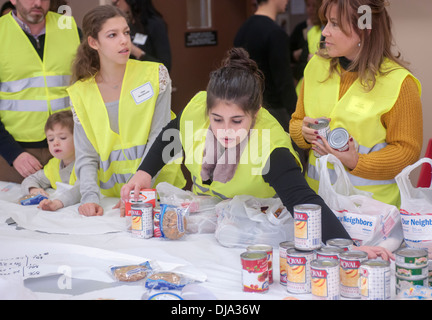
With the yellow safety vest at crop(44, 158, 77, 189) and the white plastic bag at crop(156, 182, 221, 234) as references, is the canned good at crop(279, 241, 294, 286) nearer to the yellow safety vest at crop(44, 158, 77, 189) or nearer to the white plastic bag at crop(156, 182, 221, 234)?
the white plastic bag at crop(156, 182, 221, 234)

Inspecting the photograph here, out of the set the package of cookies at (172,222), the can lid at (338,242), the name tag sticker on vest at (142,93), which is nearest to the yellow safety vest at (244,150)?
the package of cookies at (172,222)

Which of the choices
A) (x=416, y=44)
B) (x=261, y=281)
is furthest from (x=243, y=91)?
(x=416, y=44)

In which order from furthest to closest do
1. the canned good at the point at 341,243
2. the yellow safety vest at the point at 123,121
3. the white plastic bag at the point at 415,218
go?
the yellow safety vest at the point at 123,121 → the white plastic bag at the point at 415,218 → the canned good at the point at 341,243

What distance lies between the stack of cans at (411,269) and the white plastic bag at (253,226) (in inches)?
22.7

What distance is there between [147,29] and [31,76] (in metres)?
1.14

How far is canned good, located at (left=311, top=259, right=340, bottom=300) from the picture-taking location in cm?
179

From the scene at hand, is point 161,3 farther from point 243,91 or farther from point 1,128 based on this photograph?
point 243,91

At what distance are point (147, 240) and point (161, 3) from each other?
3948 mm

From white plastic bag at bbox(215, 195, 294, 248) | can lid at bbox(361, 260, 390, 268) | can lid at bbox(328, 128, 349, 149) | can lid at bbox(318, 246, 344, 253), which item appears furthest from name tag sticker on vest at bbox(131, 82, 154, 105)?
can lid at bbox(361, 260, 390, 268)

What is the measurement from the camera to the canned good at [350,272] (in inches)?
71.4

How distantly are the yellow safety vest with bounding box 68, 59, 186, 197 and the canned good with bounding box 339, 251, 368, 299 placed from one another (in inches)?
58.5

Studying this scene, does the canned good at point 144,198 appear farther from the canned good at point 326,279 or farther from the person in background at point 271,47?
the person in background at point 271,47

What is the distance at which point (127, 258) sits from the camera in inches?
89.5
